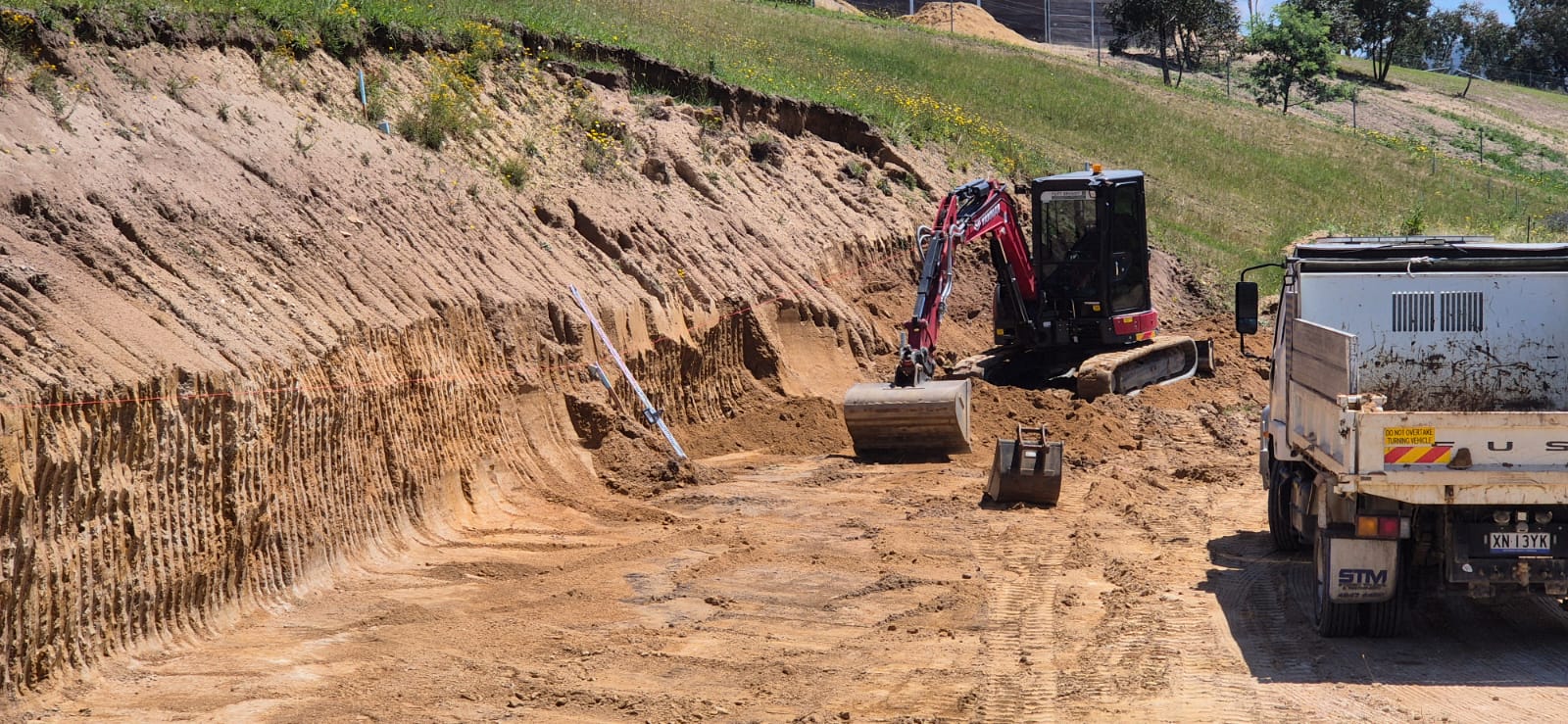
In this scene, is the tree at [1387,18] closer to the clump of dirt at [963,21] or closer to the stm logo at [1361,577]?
the clump of dirt at [963,21]

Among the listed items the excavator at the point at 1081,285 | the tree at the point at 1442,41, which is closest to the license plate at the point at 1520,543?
the excavator at the point at 1081,285

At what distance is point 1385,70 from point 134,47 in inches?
2594

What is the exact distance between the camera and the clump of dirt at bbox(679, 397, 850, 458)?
1631 cm

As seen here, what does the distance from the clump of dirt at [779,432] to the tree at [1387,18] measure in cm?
5934

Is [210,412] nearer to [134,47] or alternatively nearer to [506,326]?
[506,326]

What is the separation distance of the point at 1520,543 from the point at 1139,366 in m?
11.0

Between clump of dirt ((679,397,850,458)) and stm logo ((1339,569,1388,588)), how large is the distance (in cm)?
794

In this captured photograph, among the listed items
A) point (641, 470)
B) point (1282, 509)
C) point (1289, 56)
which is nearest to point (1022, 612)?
point (1282, 509)

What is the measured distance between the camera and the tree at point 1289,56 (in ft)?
181

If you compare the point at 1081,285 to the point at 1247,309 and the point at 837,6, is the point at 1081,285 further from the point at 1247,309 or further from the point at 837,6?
the point at 837,6

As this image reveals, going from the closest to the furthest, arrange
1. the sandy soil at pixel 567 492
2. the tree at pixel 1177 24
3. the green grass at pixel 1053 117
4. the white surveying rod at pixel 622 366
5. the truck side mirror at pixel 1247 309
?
the sandy soil at pixel 567 492
the truck side mirror at pixel 1247 309
the white surveying rod at pixel 622 366
the green grass at pixel 1053 117
the tree at pixel 1177 24

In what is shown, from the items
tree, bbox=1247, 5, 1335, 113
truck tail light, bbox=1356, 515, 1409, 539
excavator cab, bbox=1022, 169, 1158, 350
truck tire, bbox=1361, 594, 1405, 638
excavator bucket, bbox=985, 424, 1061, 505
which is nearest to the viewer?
truck tail light, bbox=1356, 515, 1409, 539

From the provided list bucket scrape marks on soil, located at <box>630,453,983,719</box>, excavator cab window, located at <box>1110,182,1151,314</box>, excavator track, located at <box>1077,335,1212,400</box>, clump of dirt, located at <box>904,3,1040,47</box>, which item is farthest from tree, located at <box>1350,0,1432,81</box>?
bucket scrape marks on soil, located at <box>630,453,983,719</box>

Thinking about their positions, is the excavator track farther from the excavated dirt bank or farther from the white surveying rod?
the white surveying rod
